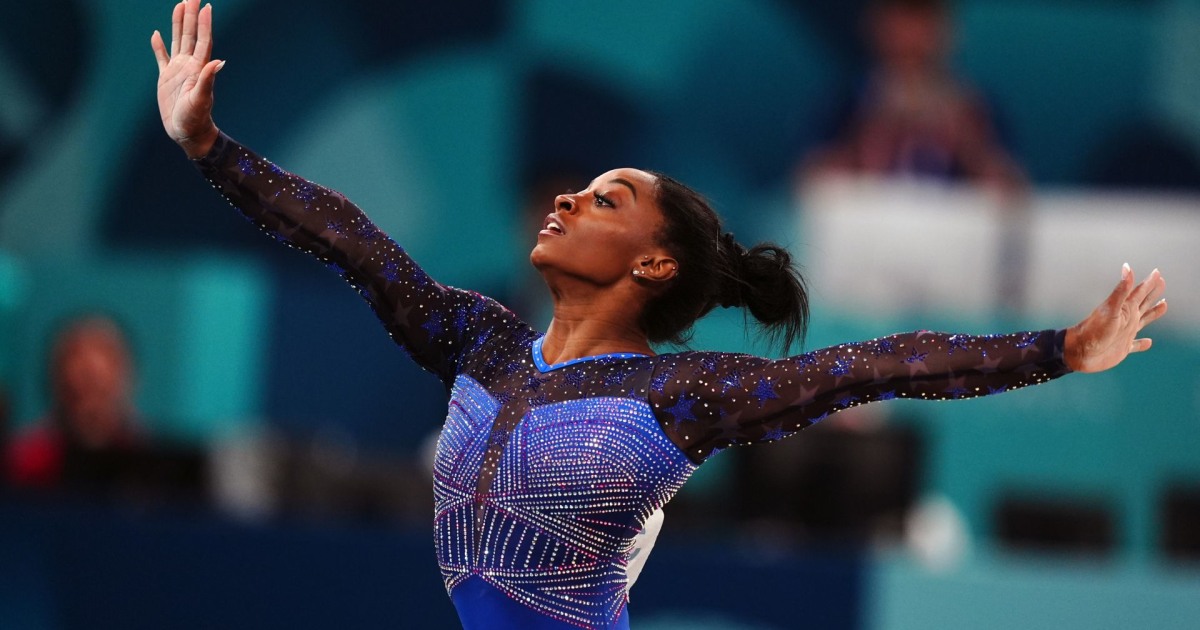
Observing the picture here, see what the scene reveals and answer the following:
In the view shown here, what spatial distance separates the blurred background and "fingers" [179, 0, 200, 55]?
224 cm

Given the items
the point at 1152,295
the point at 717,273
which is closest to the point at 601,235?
the point at 717,273

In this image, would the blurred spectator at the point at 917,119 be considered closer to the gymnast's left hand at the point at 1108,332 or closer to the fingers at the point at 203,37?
the fingers at the point at 203,37

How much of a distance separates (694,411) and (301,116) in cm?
710

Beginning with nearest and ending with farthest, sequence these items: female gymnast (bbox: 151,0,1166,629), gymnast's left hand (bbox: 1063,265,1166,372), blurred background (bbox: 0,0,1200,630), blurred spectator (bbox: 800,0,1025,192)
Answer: gymnast's left hand (bbox: 1063,265,1166,372) → female gymnast (bbox: 151,0,1166,629) → blurred background (bbox: 0,0,1200,630) → blurred spectator (bbox: 800,0,1025,192)

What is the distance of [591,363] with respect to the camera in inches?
110

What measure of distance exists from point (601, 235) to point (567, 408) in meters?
0.33

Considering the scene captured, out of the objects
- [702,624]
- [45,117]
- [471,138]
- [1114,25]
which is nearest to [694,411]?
[702,624]

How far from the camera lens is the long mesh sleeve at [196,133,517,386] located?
9.52 feet

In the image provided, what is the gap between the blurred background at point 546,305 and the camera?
15.8 ft

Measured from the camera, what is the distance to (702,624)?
4730mm

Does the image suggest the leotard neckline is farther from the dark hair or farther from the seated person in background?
the seated person in background

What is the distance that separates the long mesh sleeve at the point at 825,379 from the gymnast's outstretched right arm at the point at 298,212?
50 centimetres

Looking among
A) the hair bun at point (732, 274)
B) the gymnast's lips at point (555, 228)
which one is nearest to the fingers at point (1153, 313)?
the hair bun at point (732, 274)

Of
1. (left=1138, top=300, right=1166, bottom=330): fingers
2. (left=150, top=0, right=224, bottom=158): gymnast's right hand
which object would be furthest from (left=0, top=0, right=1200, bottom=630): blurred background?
(left=1138, top=300, right=1166, bottom=330): fingers
